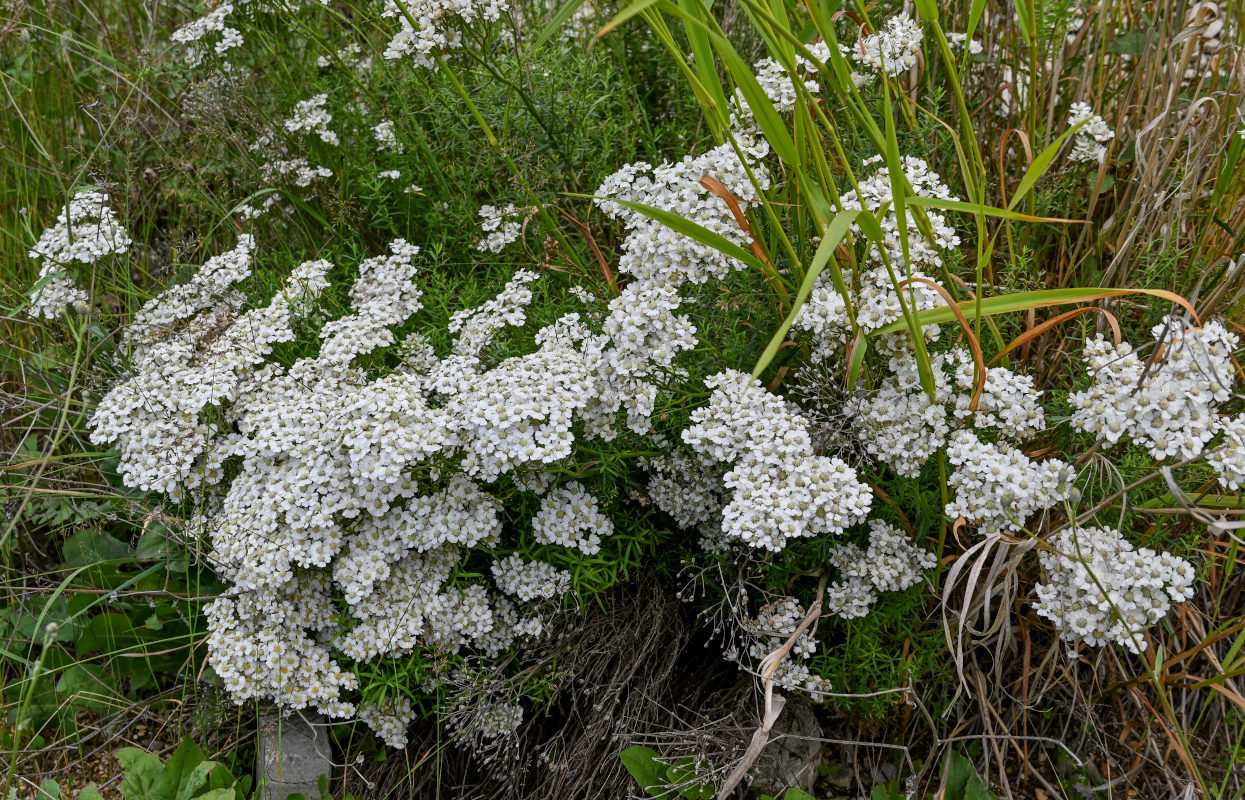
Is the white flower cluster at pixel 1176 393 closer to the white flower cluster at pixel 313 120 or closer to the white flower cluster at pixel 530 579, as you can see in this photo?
the white flower cluster at pixel 530 579

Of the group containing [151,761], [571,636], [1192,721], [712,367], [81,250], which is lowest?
[1192,721]

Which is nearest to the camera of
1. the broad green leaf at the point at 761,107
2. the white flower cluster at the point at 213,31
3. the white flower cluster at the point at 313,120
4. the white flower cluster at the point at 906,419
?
the broad green leaf at the point at 761,107

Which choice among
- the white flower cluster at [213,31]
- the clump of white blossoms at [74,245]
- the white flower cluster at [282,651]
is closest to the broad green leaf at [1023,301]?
the white flower cluster at [282,651]

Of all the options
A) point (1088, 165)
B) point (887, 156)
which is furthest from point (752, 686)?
point (1088, 165)

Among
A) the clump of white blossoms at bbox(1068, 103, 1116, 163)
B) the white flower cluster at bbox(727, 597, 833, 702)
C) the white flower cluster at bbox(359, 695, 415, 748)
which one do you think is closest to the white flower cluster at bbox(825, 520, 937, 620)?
the white flower cluster at bbox(727, 597, 833, 702)

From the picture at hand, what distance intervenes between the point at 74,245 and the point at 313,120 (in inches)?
39.3

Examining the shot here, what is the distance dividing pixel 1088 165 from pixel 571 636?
2507 mm

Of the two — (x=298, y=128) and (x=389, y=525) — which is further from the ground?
(x=298, y=128)

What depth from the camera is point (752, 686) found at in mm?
2834

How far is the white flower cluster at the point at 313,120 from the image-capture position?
12.4ft

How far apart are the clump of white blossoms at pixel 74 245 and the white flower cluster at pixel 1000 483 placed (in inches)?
113

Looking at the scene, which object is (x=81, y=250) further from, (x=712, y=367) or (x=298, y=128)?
(x=712, y=367)

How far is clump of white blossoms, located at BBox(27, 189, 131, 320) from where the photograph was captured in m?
3.33

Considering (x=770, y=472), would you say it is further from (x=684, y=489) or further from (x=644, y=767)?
(x=644, y=767)
